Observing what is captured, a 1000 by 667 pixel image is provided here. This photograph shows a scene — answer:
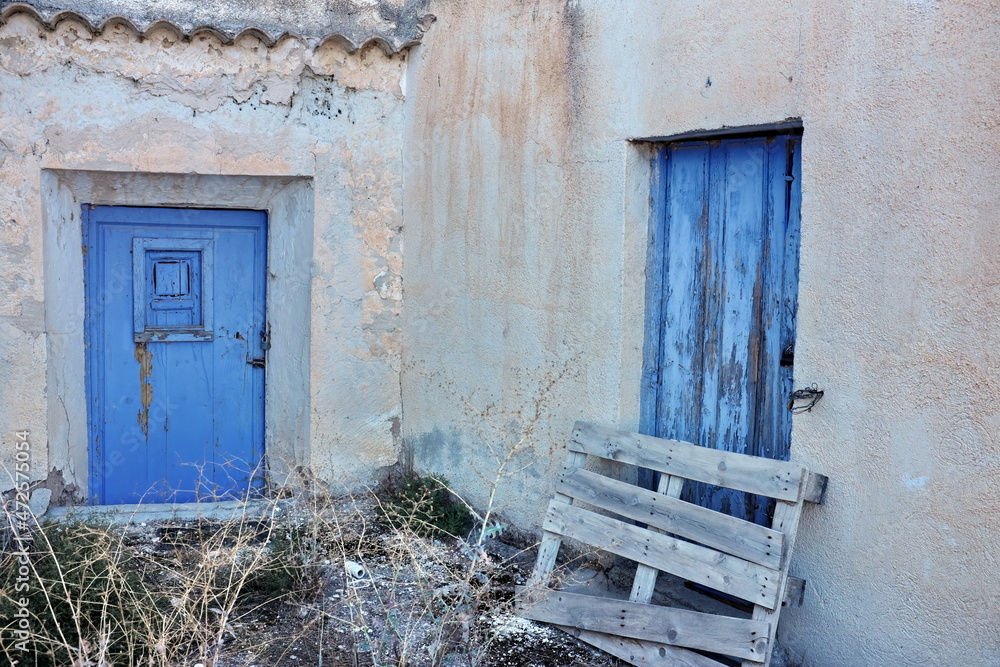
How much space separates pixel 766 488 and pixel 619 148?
163cm

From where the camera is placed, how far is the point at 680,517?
349 centimetres

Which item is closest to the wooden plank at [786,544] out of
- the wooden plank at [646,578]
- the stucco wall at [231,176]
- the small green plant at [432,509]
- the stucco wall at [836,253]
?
the stucco wall at [836,253]

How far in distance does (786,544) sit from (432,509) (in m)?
2.14

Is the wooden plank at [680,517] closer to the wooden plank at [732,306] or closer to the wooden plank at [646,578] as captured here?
the wooden plank at [646,578]

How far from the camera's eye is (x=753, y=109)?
3408mm

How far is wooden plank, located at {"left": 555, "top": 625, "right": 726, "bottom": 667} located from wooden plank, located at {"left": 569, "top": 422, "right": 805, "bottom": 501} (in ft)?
2.07

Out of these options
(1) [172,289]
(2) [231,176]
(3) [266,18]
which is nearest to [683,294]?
(2) [231,176]

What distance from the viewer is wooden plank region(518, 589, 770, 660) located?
3.11 meters

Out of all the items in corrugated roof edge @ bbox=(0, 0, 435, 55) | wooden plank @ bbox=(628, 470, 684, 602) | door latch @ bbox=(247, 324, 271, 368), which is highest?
corrugated roof edge @ bbox=(0, 0, 435, 55)

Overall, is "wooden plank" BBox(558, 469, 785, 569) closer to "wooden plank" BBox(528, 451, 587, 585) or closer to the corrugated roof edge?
"wooden plank" BBox(528, 451, 587, 585)

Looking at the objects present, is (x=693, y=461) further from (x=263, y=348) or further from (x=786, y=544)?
(x=263, y=348)

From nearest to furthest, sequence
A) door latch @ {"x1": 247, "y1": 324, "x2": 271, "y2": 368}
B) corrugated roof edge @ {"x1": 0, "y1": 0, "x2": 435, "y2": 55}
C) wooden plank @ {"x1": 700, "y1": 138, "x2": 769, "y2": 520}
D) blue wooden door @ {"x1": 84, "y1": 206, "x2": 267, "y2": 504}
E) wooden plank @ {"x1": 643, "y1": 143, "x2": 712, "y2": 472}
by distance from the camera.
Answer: wooden plank @ {"x1": 700, "y1": 138, "x2": 769, "y2": 520}, wooden plank @ {"x1": 643, "y1": 143, "x2": 712, "y2": 472}, corrugated roof edge @ {"x1": 0, "y1": 0, "x2": 435, "y2": 55}, blue wooden door @ {"x1": 84, "y1": 206, "x2": 267, "y2": 504}, door latch @ {"x1": 247, "y1": 324, "x2": 271, "y2": 368}

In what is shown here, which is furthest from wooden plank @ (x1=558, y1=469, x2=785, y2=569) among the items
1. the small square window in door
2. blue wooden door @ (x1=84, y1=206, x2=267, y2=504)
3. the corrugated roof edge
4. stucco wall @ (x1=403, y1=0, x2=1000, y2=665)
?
the corrugated roof edge

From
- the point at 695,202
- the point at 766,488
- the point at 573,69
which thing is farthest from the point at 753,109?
the point at 766,488
